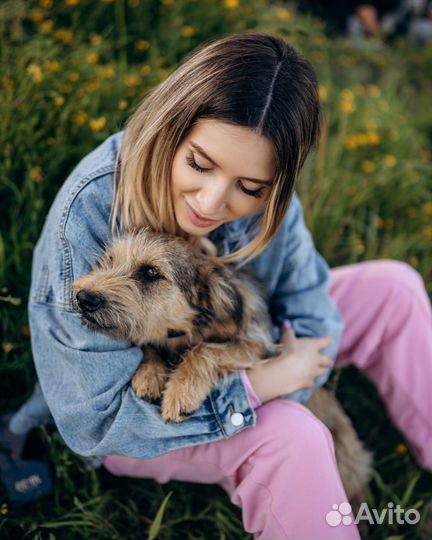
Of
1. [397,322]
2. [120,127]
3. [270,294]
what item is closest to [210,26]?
[120,127]

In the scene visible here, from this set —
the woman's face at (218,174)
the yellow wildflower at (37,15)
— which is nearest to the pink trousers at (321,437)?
the woman's face at (218,174)

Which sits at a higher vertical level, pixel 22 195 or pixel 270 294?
pixel 22 195

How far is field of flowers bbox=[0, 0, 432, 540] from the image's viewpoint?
93.2 inches

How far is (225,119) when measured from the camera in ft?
5.53

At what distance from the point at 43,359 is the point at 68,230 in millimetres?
517

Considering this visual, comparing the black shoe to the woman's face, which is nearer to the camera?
the woman's face

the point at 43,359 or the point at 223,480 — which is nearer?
the point at 43,359

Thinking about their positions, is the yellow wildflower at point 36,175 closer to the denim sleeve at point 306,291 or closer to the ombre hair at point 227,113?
the ombre hair at point 227,113

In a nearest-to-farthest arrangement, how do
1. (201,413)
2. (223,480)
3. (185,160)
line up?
(185,160) < (201,413) < (223,480)

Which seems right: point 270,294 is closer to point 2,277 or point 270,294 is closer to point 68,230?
point 68,230

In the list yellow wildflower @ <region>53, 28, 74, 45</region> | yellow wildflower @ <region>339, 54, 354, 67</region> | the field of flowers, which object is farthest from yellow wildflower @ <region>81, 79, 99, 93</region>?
yellow wildflower @ <region>339, 54, 354, 67</region>

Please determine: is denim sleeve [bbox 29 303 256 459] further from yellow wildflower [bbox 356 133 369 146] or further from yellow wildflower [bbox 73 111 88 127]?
yellow wildflower [bbox 356 133 369 146]

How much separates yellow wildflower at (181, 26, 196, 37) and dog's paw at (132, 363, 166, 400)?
8.27ft

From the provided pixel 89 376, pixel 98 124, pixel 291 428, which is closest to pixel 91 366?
pixel 89 376
